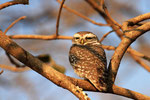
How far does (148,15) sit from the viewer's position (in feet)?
14.2

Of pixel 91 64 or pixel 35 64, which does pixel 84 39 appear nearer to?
pixel 91 64

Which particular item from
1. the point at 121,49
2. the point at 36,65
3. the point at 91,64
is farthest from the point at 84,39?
the point at 36,65

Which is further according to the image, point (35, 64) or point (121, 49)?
point (121, 49)

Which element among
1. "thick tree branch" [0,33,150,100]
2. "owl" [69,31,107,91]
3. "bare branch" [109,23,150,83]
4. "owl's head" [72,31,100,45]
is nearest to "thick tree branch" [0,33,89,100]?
"thick tree branch" [0,33,150,100]

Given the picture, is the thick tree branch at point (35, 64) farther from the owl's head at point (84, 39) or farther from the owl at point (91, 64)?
the owl's head at point (84, 39)

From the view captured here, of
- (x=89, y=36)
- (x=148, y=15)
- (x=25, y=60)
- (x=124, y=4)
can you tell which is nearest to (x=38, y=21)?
(x=124, y=4)

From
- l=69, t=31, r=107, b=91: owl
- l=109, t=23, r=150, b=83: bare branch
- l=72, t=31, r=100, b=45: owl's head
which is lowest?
l=72, t=31, r=100, b=45: owl's head

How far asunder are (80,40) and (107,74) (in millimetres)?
2544

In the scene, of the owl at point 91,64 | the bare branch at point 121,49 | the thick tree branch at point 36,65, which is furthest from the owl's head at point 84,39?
the thick tree branch at point 36,65

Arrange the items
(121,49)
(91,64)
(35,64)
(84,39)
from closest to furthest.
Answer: (35,64), (121,49), (91,64), (84,39)

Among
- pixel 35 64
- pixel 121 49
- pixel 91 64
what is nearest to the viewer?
pixel 35 64

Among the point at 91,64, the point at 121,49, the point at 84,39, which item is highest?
the point at 121,49

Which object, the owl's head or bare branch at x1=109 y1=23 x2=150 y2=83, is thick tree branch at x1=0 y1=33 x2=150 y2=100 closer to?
bare branch at x1=109 y1=23 x2=150 y2=83

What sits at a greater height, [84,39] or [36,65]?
[36,65]
